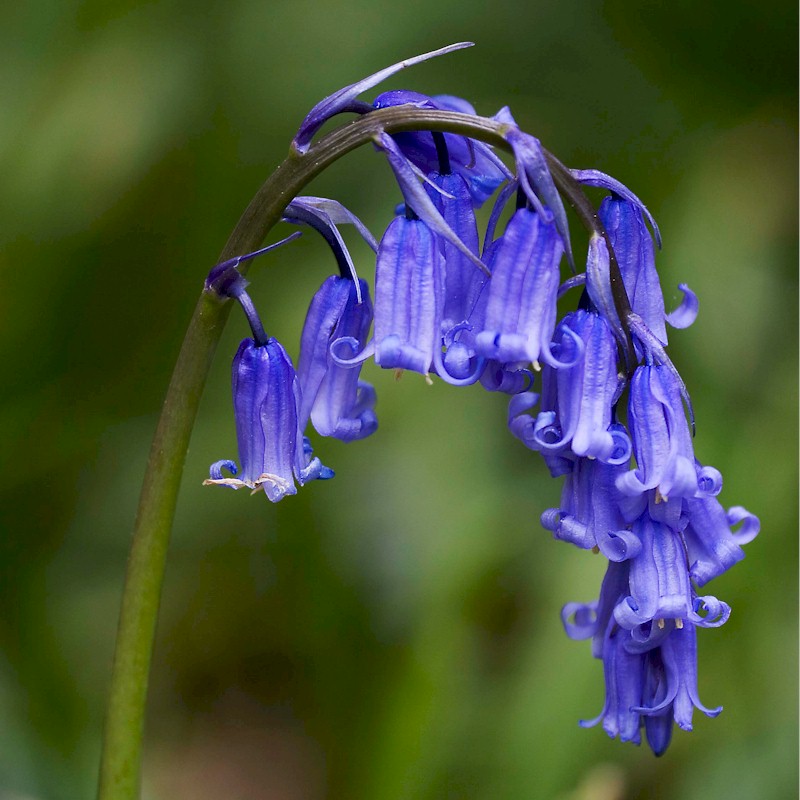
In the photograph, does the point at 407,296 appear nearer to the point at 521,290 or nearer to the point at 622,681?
the point at 521,290

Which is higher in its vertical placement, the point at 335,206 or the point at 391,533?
the point at 335,206

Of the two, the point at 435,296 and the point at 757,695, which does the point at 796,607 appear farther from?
the point at 435,296

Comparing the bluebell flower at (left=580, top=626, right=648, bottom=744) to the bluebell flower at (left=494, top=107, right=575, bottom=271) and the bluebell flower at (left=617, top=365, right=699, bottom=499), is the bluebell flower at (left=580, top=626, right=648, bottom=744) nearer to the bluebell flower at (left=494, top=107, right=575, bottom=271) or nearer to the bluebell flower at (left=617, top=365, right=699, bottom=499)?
the bluebell flower at (left=617, top=365, right=699, bottom=499)

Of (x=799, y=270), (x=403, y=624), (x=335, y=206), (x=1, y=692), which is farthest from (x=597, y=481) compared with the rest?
(x=799, y=270)

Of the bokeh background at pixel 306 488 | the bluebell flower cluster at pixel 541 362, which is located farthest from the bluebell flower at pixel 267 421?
the bokeh background at pixel 306 488

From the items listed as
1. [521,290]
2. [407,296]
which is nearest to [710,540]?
[521,290]

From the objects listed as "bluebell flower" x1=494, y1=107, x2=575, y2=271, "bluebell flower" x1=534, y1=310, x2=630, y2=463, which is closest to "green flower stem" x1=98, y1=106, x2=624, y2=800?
"bluebell flower" x1=494, y1=107, x2=575, y2=271
